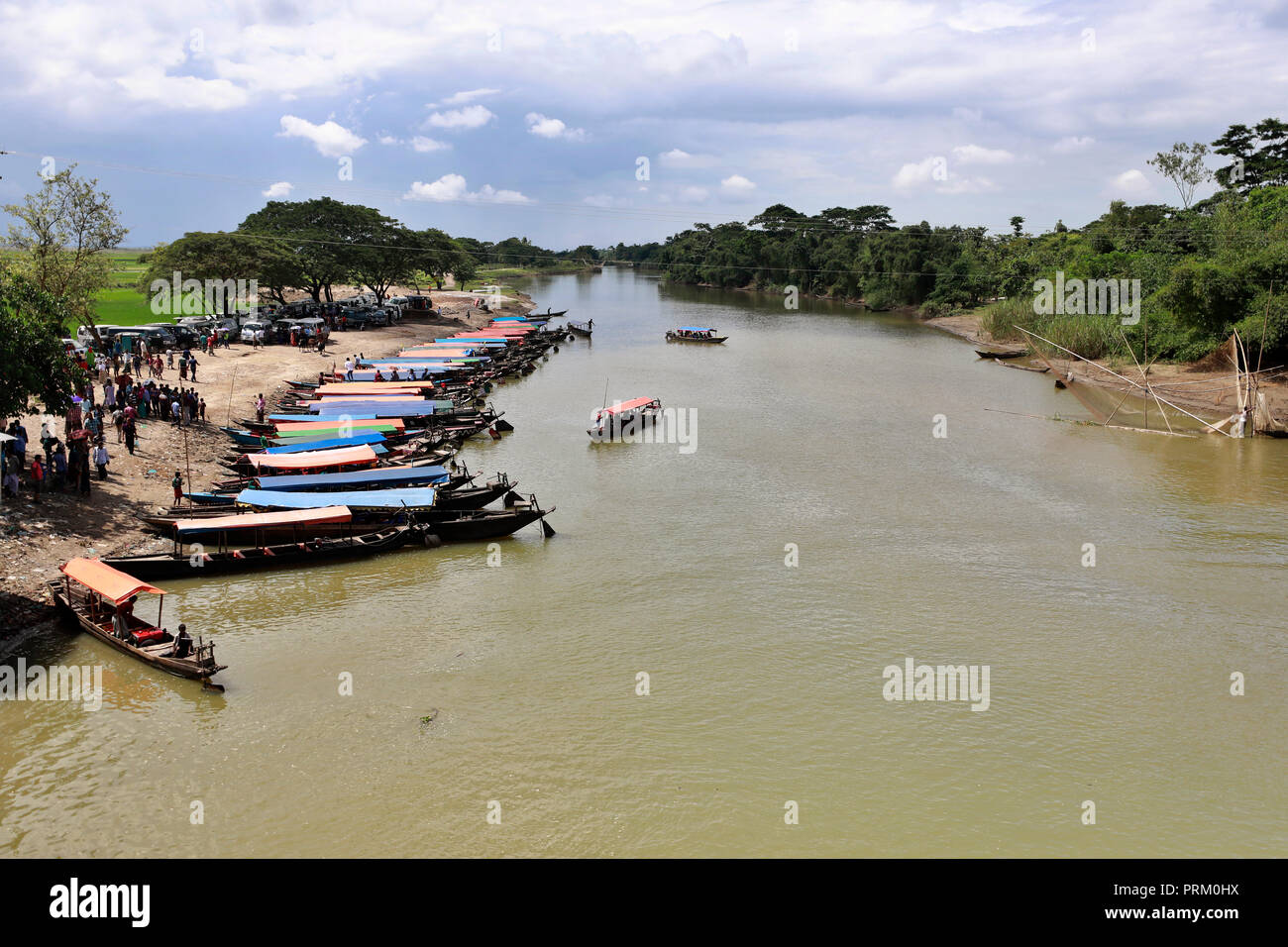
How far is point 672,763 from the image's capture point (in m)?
14.1

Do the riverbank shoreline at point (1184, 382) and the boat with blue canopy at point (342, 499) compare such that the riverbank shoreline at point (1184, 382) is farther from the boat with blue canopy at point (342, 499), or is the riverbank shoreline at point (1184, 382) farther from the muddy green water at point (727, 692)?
the boat with blue canopy at point (342, 499)

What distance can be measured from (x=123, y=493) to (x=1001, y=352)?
2148 inches

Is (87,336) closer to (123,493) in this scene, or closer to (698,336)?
(123,493)

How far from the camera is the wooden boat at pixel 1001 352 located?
59000mm

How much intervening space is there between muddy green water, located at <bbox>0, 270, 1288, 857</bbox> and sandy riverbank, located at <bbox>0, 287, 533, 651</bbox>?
2023mm

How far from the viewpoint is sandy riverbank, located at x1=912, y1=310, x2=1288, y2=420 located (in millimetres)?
38781

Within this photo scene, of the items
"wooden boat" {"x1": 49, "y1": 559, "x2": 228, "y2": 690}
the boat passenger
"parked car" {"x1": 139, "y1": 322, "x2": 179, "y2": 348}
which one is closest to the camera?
"wooden boat" {"x1": 49, "y1": 559, "x2": 228, "y2": 690}

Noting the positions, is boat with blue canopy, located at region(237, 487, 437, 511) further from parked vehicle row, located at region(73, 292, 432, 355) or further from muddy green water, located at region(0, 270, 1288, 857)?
parked vehicle row, located at region(73, 292, 432, 355)

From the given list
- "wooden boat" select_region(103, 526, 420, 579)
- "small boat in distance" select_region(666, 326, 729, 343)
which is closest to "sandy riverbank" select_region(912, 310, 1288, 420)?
"small boat in distance" select_region(666, 326, 729, 343)

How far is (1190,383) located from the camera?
135 feet

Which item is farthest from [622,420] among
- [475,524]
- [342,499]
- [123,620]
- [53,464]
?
[123,620]

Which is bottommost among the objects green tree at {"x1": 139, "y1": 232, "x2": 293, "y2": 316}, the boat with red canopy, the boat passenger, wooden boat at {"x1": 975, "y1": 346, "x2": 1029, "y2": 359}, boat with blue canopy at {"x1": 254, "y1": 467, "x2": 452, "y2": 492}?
the boat passenger
